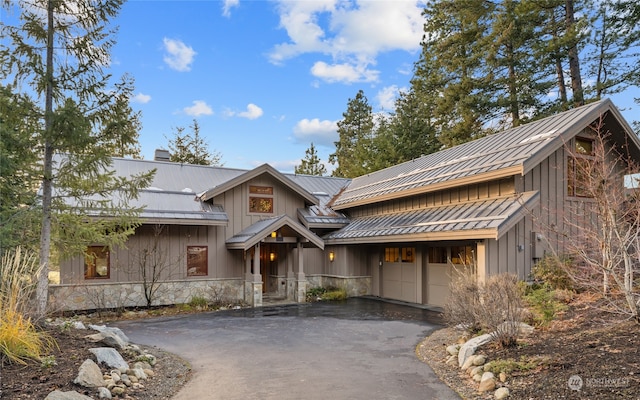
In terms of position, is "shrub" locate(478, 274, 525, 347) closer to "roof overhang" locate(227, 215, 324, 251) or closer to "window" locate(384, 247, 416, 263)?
"window" locate(384, 247, 416, 263)

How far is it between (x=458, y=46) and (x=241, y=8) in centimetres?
1437

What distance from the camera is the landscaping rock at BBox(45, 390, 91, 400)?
4453 millimetres

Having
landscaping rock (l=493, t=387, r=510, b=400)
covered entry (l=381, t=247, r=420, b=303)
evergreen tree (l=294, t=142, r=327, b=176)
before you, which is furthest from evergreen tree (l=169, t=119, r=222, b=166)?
landscaping rock (l=493, t=387, r=510, b=400)

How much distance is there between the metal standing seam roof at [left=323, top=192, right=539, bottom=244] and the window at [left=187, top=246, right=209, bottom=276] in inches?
202

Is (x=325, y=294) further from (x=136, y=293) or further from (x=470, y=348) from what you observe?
(x=470, y=348)

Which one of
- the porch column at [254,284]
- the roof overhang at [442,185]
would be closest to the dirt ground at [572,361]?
the roof overhang at [442,185]

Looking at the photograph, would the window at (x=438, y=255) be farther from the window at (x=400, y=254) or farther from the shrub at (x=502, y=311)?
the shrub at (x=502, y=311)

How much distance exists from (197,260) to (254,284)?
242 cm

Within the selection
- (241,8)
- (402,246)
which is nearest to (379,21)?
(241,8)

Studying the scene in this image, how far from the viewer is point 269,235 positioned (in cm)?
1527

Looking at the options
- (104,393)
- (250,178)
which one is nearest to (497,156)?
(250,178)

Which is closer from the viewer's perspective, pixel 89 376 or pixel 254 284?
pixel 89 376

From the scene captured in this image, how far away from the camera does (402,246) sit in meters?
15.1

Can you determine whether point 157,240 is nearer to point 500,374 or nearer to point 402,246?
point 402,246
